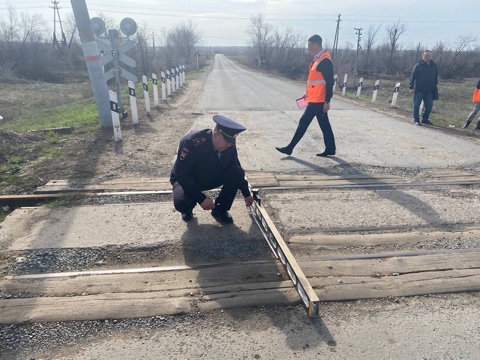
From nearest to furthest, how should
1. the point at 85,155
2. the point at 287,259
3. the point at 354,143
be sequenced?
1. the point at 287,259
2. the point at 85,155
3. the point at 354,143

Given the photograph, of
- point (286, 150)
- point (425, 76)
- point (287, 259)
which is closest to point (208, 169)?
point (287, 259)

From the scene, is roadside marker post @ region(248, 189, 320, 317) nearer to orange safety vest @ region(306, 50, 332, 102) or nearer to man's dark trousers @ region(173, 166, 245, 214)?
man's dark trousers @ region(173, 166, 245, 214)

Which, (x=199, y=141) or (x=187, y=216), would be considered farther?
(x=187, y=216)

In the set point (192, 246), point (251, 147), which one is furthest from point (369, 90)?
point (192, 246)

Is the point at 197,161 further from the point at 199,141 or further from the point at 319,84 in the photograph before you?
the point at 319,84

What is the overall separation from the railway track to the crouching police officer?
1.28ft

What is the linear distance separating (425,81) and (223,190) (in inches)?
308

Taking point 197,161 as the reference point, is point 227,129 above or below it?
above

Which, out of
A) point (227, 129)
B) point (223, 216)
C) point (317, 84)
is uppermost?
point (317, 84)

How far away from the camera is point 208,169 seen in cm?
366

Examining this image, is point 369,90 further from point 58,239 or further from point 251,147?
point 58,239

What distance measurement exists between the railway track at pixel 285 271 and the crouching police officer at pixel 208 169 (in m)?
0.39

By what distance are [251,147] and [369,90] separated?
25.2m

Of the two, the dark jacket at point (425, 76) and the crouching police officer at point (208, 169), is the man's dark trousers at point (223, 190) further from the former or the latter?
the dark jacket at point (425, 76)
